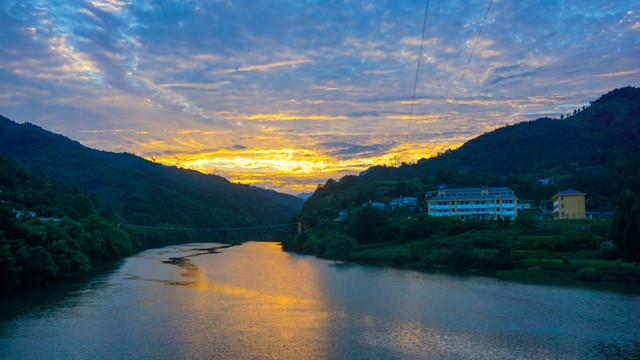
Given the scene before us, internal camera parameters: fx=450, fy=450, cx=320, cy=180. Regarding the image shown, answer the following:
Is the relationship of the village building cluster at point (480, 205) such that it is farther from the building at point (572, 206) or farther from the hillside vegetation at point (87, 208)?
the hillside vegetation at point (87, 208)

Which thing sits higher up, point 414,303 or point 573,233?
point 573,233

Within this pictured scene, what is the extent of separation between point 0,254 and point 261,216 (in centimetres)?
9030

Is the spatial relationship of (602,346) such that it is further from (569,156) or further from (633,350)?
(569,156)

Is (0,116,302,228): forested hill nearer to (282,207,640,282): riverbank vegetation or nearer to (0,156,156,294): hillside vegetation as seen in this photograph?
(0,156,156,294): hillside vegetation

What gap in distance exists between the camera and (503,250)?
31.3 m

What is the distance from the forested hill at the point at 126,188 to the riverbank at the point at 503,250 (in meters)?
50.1

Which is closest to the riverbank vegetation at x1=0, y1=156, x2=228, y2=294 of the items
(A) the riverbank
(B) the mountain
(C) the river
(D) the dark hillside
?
(C) the river

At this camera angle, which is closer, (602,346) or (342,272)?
(602,346)

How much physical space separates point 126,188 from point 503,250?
77.2 meters

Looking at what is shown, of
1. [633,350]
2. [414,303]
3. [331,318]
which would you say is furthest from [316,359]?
[633,350]

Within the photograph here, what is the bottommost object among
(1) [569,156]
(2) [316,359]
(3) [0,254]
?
(2) [316,359]

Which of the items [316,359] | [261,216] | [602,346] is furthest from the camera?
[261,216]

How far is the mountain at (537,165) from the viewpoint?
5725cm

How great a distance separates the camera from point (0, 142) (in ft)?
303
